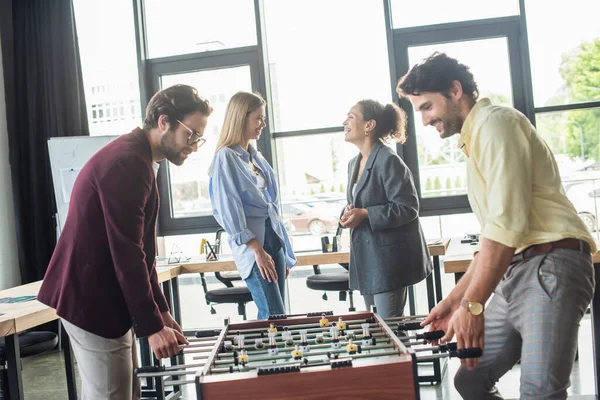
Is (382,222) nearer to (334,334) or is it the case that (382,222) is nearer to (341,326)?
(341,326)

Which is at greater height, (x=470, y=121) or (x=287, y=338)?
(x=470, y=121)

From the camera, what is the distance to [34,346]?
3.70 metres

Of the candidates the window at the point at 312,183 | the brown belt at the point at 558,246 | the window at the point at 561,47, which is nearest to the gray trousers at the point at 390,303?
the brown belt at the point at 558,246

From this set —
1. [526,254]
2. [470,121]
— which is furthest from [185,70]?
[526,254]

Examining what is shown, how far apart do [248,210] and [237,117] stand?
1.60 feet

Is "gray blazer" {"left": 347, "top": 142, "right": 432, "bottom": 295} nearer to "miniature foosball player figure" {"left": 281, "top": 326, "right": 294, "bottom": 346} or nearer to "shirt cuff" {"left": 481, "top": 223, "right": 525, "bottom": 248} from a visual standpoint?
"miniature foosball player figure" {"left": 281, "top": 326, "right": 294, "bottom": 346}

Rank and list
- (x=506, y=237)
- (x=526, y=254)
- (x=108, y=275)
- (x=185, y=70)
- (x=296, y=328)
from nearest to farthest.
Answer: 1. (x=506, y=237)
2. (x=526, y=254)
3. (x=108, y=275)
4. (x=296, y=328)
5. (x=185, y=70)

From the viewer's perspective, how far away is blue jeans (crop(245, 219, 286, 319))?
331 centimetres

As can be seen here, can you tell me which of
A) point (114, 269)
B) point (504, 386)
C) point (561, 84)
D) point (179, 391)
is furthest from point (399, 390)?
point (561, 84)

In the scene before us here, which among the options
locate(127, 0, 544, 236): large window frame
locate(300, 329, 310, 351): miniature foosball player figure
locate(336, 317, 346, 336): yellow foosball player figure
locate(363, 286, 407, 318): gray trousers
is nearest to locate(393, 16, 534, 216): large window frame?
locate(127, 0, 544, 236): large window frame

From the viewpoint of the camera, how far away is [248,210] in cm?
339

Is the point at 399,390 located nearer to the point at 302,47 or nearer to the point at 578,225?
A: the point at 578,225

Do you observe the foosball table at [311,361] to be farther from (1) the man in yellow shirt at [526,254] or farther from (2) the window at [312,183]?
(2) the window at [312,183]

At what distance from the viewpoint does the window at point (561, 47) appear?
538 centimetres
